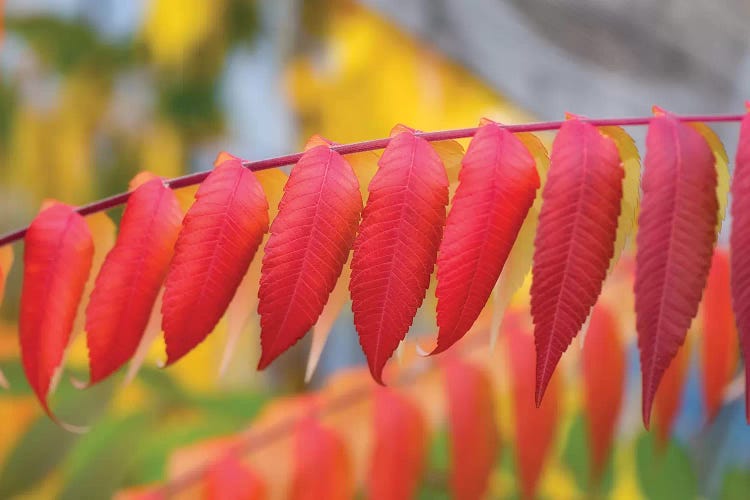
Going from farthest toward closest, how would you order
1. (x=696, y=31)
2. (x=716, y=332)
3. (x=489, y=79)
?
(x=489, y=79) → (x=696, y=31) → (x=716, y=332)

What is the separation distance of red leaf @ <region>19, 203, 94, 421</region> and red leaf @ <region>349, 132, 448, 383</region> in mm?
143

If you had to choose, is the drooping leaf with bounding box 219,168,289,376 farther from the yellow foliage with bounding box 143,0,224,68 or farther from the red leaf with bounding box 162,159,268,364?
the yellow foliage with bounding box 143,0,224,68

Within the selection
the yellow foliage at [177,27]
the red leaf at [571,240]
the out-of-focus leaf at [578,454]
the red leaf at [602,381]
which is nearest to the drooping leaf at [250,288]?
the red leaf at [571,240]

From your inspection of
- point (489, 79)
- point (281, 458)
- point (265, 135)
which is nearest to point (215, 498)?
point (281, 458)

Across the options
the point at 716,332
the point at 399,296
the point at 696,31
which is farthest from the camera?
the point at 696,31

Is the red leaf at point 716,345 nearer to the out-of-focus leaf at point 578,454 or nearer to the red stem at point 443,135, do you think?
the red stem at point 443,135

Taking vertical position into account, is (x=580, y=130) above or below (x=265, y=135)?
below

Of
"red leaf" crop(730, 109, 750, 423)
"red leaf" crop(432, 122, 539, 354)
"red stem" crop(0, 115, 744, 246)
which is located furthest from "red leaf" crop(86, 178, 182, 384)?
"red leaf" crop(730, 109, 750, 423)

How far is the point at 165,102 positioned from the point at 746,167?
156cm

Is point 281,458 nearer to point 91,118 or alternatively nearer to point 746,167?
point 746,167

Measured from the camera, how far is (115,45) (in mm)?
1760

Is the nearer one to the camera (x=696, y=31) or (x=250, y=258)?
(x=250, y=258)

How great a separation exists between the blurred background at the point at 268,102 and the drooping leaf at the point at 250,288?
31 centimetres

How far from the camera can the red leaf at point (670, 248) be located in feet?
1.03
